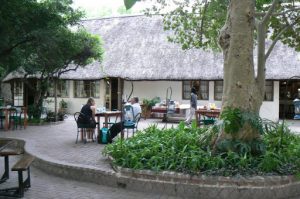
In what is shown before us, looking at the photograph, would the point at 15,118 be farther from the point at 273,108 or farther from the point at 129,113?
the point at 273,108

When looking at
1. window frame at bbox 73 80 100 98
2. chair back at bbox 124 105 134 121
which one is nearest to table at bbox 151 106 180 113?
window frame at bbox 73 80 100 98

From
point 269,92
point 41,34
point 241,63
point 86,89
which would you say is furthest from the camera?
point 86,89

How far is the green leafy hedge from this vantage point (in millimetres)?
6598

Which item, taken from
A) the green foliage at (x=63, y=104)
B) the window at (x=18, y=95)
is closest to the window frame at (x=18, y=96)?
the window at (x=18, y=95)

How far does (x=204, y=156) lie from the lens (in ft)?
22.9

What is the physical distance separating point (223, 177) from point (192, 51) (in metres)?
Result: 16.0

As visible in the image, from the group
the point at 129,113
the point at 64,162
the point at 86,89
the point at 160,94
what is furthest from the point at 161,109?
the point at 64,162

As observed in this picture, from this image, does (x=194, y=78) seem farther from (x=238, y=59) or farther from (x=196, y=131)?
(x=238, y=59)

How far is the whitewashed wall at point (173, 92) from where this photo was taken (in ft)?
64.4

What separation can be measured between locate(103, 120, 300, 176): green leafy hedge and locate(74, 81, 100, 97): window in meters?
15.8

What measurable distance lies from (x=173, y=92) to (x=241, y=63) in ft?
46.8

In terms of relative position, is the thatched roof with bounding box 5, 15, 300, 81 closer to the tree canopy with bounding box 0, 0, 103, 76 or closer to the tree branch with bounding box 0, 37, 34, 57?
the tree canopy with bounding box 0, 0, 103, 76

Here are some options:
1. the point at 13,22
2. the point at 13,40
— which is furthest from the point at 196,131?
the point at 13,40

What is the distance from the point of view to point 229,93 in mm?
7531
